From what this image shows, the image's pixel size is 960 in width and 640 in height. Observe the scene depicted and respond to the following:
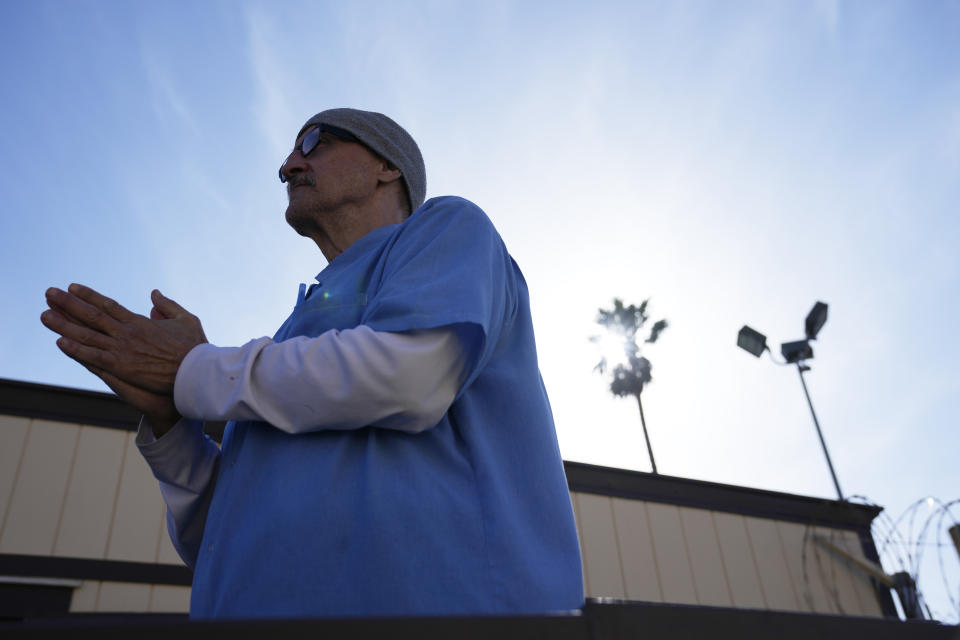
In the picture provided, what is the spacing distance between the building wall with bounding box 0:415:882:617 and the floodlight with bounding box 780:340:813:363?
4.43 metres

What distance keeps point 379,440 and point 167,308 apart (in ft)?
1.69

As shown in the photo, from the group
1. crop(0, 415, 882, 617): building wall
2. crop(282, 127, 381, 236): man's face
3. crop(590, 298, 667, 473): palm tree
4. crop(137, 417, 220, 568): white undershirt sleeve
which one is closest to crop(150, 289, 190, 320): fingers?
crop(137, 417, 220, 568): white undershirt sleeve

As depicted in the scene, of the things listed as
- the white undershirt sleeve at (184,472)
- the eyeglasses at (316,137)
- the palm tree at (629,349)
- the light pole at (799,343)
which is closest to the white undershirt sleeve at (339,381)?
the white undershirt sleeve at (184,472)

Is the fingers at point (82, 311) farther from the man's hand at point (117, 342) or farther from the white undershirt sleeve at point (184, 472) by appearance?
the white undershirt sleeve at point (184, 472)

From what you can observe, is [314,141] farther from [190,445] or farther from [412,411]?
[412,411]

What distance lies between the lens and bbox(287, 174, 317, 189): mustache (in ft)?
6.86

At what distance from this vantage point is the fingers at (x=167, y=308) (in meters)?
1.35

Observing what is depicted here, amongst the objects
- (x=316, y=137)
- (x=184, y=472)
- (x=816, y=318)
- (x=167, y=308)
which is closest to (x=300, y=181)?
(x=316, y=137)

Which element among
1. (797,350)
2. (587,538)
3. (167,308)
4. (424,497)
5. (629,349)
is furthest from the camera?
(629,349)

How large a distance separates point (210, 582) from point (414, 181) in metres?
1.47

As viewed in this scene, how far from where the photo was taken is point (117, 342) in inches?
48.8

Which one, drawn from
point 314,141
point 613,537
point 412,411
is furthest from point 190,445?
point 613,537

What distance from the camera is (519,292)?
1.57 metres

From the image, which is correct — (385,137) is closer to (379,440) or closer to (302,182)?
(302,182)
